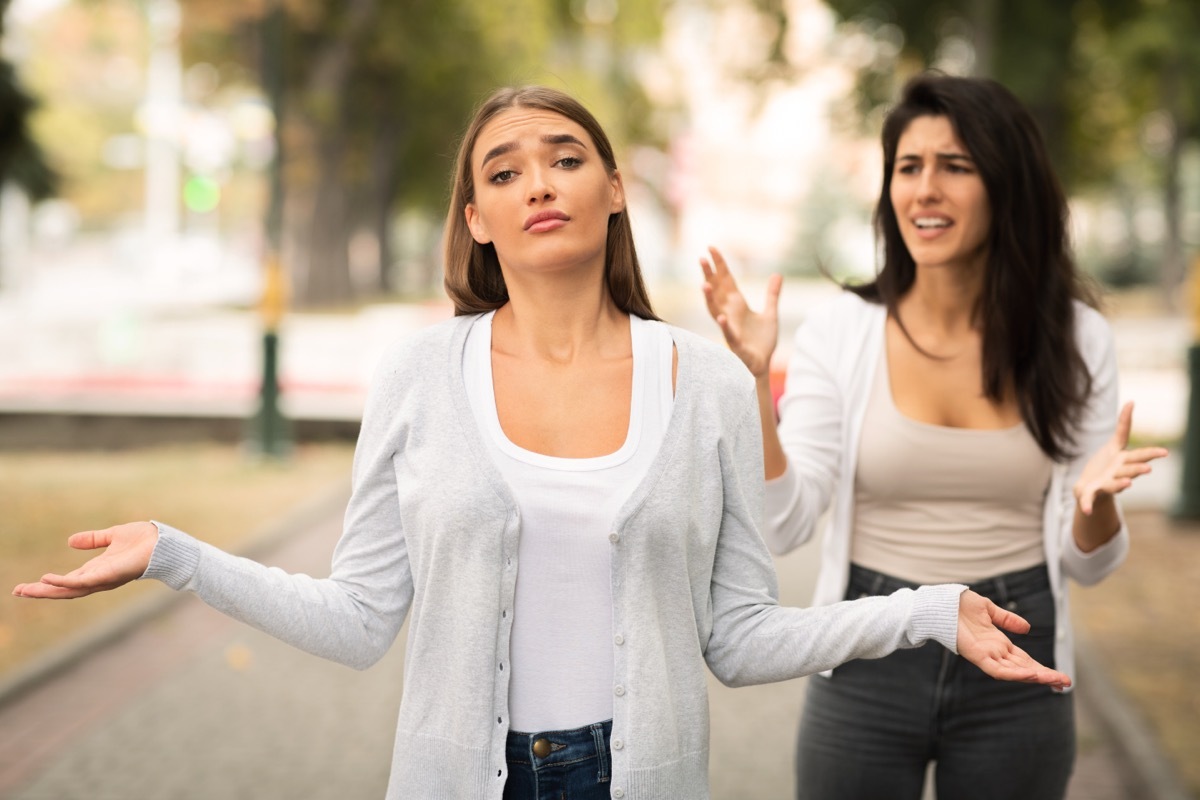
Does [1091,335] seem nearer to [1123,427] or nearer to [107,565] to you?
[1123,427]

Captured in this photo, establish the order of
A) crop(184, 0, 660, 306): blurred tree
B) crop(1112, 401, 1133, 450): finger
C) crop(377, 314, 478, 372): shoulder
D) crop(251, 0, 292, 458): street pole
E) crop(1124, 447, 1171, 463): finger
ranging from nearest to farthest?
crop(377, 314, 478, 372): shoulder
crop(1124, 447, 1171, 463): finger
crop(1112, 401, 1133, 450): finger
crop(251, 0, 292, 458): street pole
crop(184, 0, 660, 306): blurred tree

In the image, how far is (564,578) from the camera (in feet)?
7.79

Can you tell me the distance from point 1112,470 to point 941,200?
0.74 meters

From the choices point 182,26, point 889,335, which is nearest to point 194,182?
point 182,26

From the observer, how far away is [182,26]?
3002 cm

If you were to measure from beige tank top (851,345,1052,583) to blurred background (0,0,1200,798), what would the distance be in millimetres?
722

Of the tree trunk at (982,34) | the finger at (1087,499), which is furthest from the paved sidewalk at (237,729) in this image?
the tree trunk at (982,34)

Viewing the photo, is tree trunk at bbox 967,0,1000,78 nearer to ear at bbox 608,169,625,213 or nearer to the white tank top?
ear at bbox 608,169,625,213

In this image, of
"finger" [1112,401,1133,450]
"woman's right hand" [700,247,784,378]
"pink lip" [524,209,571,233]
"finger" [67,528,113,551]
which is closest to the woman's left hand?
"finger" [1112,401,1133,450]

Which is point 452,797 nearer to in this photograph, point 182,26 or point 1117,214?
point 182,26

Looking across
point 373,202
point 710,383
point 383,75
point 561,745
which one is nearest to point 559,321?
point 710,383

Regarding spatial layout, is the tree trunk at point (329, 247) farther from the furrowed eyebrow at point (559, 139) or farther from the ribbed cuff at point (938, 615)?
the ribbed cuff at point (938, 615)

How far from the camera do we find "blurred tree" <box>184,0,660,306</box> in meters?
30.5

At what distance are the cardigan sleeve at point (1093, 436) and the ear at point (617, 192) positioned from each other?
3.93ft
